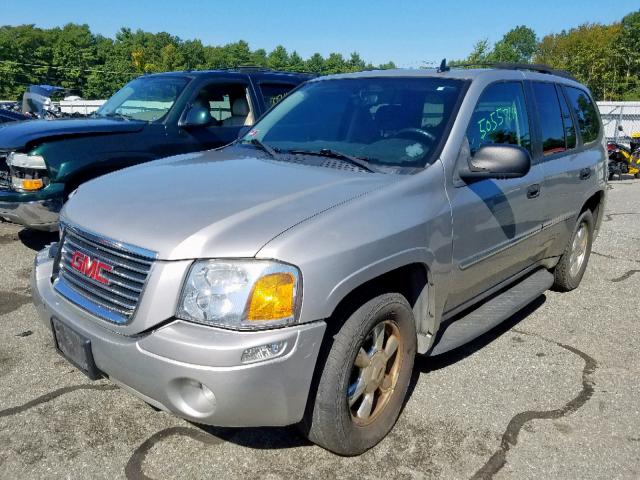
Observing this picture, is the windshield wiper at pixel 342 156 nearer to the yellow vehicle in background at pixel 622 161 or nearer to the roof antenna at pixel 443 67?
the roof antenna at pixel 443 67

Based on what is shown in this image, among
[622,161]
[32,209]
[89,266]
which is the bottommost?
[622,161]

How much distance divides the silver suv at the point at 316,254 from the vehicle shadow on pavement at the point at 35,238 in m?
3.47

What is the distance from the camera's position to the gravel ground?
8.70 ft

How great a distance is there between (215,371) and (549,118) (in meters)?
3.38

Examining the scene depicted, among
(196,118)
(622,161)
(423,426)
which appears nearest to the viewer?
(423,426)

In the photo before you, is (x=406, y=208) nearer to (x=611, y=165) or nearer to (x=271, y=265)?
(x=271, y=265)

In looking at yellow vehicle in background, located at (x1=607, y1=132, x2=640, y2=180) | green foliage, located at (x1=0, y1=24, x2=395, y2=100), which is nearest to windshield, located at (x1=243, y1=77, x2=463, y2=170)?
yellow vehicle in background, located at (x1=607, y1=132, x2=640, y2=180)

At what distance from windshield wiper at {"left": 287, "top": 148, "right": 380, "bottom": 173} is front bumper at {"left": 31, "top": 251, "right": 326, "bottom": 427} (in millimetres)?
1087

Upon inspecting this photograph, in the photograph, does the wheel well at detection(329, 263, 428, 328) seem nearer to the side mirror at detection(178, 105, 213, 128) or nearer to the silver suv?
the silver suv

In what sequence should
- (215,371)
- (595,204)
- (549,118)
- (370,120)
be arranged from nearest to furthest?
(215,371)
(370,120)
(549,118)
(595,204)

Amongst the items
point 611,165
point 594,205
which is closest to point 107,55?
point 611,165

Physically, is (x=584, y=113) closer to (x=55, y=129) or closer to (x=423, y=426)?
(x=423, y=426)

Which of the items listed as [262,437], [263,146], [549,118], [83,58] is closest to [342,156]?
[263,146]

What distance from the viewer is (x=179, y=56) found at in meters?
112
